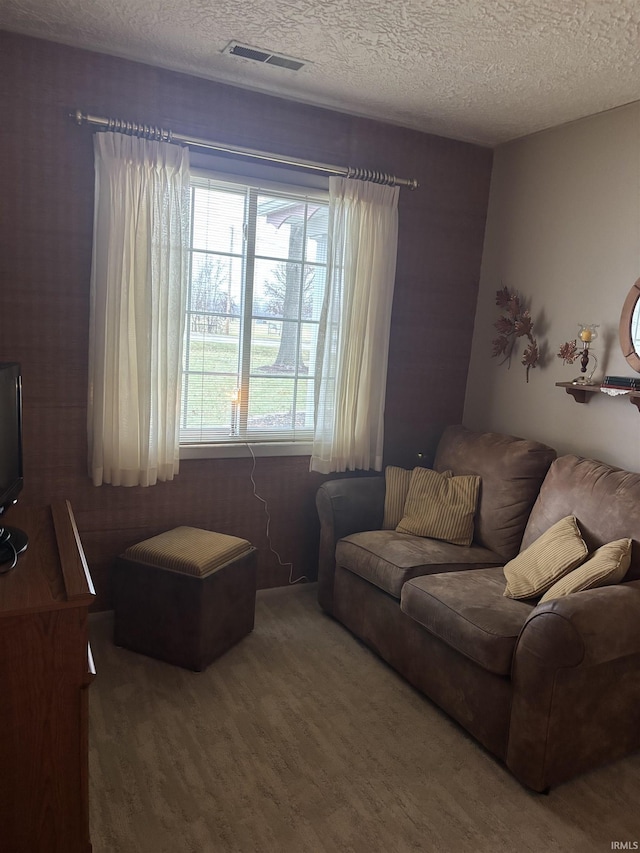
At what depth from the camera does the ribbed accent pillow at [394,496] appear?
10.8ft

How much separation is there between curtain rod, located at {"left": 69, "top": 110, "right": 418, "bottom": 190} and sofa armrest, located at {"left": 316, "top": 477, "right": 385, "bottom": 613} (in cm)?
160

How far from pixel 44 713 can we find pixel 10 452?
3.04ft

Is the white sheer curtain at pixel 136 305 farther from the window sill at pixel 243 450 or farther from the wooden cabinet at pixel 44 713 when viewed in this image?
the wooden cabinet at pixel 44 713

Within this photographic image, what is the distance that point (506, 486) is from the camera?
3.11 m

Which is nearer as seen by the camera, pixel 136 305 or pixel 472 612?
pixel 472 612

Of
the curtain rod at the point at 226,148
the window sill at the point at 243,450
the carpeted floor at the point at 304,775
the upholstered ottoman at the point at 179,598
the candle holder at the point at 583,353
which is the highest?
the curtain rod at the point at 226,148

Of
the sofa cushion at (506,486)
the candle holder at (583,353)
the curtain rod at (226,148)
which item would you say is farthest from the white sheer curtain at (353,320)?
the candle holder at (583,353)

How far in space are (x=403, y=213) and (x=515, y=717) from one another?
2585mm

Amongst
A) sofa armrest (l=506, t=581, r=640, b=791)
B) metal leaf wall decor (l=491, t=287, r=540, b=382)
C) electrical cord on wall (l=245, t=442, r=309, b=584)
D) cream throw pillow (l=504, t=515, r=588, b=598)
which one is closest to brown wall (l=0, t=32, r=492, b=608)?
electrical cord on wall (l=245, t=442, r=309, b=584)

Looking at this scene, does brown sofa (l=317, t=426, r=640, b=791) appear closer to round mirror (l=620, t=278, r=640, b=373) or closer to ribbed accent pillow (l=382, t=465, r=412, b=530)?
ribbed accent pillow (l=382, t=465, r=412, b=530)

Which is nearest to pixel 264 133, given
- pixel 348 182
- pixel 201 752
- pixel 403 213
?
pixel 348 182

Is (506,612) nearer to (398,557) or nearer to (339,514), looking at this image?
(398,557)

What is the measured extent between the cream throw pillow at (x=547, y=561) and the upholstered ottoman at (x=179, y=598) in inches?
47.2

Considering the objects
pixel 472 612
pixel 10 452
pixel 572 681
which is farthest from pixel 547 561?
pixel 10 452
